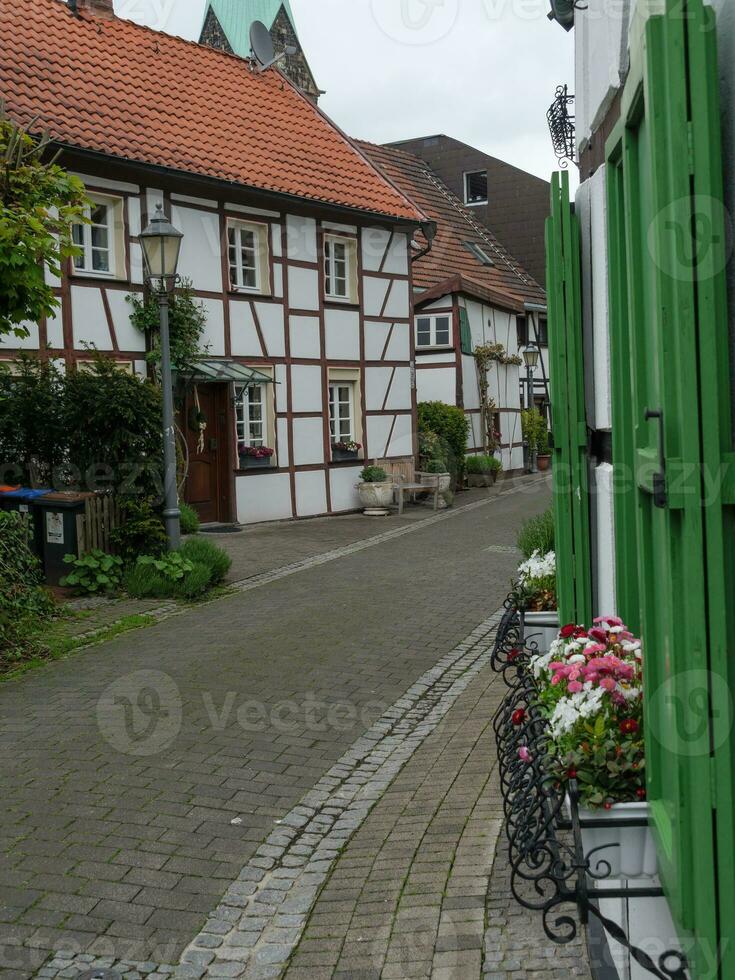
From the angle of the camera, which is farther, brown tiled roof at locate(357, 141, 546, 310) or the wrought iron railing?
brown tiled roof at locate(357, 141, 546, 310)

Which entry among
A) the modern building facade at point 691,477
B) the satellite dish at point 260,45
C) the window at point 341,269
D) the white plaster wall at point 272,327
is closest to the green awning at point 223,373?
the white plaster wall at point 272,327

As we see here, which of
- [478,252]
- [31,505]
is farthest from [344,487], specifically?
[478,252]

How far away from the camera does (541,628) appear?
5.81 metres

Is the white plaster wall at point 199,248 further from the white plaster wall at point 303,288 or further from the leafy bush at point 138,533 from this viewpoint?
the leafy bush at point 138,533

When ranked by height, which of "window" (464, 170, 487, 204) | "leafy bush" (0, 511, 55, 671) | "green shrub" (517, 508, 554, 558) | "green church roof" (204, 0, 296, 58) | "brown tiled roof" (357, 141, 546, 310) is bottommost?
"leafy bush" (0, 511, 55, 671)

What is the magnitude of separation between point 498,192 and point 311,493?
71.0 ft

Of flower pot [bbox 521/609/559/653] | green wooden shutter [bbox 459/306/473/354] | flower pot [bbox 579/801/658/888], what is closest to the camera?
flower pot [bbox 579/801/658/888]

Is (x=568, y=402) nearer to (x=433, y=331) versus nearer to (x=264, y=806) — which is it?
(x=264, y=806)

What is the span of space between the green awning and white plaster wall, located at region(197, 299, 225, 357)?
159mm

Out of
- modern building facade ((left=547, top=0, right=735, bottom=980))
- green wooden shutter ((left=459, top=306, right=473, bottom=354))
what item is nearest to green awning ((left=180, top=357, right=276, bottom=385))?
green wooden shutter ((left=459, top=306, right=473, bottom=354))

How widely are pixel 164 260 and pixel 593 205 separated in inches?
274

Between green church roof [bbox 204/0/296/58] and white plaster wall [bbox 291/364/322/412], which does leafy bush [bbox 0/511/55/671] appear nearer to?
white plaster wall [bbox 291/364/322/412]

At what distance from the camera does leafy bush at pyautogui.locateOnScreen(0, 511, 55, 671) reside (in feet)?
27.5

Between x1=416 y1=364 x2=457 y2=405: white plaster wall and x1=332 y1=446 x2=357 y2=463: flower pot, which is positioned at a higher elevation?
x1=416 y1=364 x2=457 y2=405: white plaster wall
